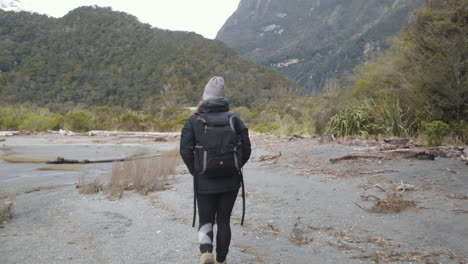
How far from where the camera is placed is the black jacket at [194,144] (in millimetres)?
3471

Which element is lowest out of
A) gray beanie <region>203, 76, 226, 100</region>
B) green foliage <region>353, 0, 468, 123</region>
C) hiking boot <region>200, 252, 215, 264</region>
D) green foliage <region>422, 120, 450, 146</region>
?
hiking boot <region>200, 252, 215, 264</region>

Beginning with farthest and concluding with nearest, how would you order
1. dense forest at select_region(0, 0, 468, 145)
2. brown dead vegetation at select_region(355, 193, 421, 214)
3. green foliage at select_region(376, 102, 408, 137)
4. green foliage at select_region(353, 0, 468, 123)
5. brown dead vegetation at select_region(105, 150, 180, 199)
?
green foliage at select_region(376, 102, 408, 137), dense forest at select_region(0, 0, 468, 145), green foliage at select_region(353, 0, 468, 123), brown dead vegetation at select_region(105, 150, 180, 199), brown dead vegetation at select_region(355, 193, 421, 214)

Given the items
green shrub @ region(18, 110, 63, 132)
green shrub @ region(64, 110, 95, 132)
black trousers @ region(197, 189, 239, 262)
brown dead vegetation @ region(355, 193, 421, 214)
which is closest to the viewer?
black trousers @ region(197, 189, 239, 262)

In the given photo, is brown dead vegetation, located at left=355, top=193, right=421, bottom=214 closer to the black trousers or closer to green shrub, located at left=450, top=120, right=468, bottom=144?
the black trousers

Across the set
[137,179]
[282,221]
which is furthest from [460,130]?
[137,179]

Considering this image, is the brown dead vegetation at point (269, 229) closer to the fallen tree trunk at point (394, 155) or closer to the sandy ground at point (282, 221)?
the sandy ground at point (282, 221)

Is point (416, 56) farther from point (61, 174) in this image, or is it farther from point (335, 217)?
point (61, 174)

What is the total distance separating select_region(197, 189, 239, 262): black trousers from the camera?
11.6 feet

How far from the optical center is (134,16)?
8044 cm

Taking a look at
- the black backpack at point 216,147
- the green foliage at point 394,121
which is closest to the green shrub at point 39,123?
the green foliage at point 394,121

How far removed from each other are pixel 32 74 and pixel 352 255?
5985cm

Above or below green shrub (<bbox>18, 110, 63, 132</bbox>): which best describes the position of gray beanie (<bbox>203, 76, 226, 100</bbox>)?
above

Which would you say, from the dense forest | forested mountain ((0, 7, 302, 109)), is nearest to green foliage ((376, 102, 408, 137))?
the dense forest

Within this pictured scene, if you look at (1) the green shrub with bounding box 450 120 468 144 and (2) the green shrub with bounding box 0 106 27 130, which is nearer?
(1) the green shrub with bounding box 450 120 468 144
